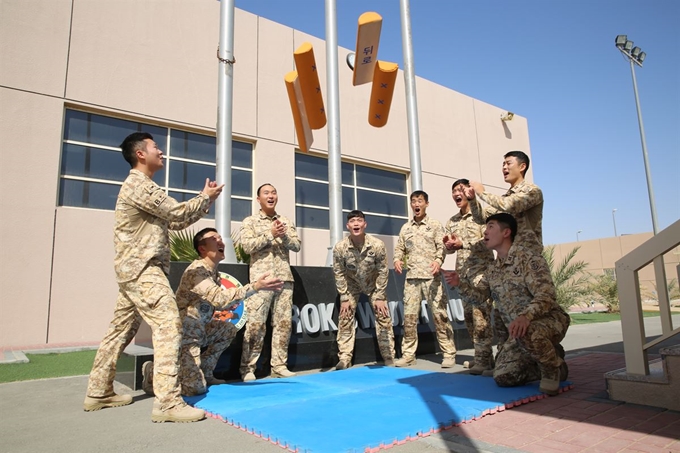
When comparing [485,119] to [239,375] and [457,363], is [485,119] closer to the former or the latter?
[457,363]

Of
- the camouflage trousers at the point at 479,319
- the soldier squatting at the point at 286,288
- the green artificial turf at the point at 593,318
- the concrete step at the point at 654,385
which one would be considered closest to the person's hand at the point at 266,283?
the soldier squatting at the point at 286,288

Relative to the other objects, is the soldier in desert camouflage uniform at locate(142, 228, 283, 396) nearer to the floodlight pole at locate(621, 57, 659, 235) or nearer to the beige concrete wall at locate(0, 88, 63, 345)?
the beige concrete wall at locate(0, 88, 63, 345)

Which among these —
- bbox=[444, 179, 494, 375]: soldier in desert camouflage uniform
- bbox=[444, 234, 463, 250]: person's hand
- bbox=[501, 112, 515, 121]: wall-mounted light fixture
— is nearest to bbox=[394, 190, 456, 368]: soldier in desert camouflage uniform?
bbox=[444, 179, 494, 375]: soldier in desert camouflage uniform

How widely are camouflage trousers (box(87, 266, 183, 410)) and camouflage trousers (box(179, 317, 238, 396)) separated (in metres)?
0.49

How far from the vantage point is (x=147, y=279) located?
318 cm

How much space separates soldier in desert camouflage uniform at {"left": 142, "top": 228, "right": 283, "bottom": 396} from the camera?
11.8 ft

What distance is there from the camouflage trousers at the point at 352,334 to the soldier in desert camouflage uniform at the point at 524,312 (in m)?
1.62

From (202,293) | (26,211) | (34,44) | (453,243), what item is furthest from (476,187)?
(34,44)

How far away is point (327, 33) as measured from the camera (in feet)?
26.0

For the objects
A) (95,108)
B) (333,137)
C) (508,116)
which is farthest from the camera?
(508,116)

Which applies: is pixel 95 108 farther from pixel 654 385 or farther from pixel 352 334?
pixel 654 385

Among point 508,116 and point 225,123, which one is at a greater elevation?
point 508,116

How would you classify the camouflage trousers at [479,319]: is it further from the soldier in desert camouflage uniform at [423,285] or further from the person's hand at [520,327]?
the person's hand at [520,327]

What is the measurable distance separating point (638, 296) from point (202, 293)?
330 centimetres
